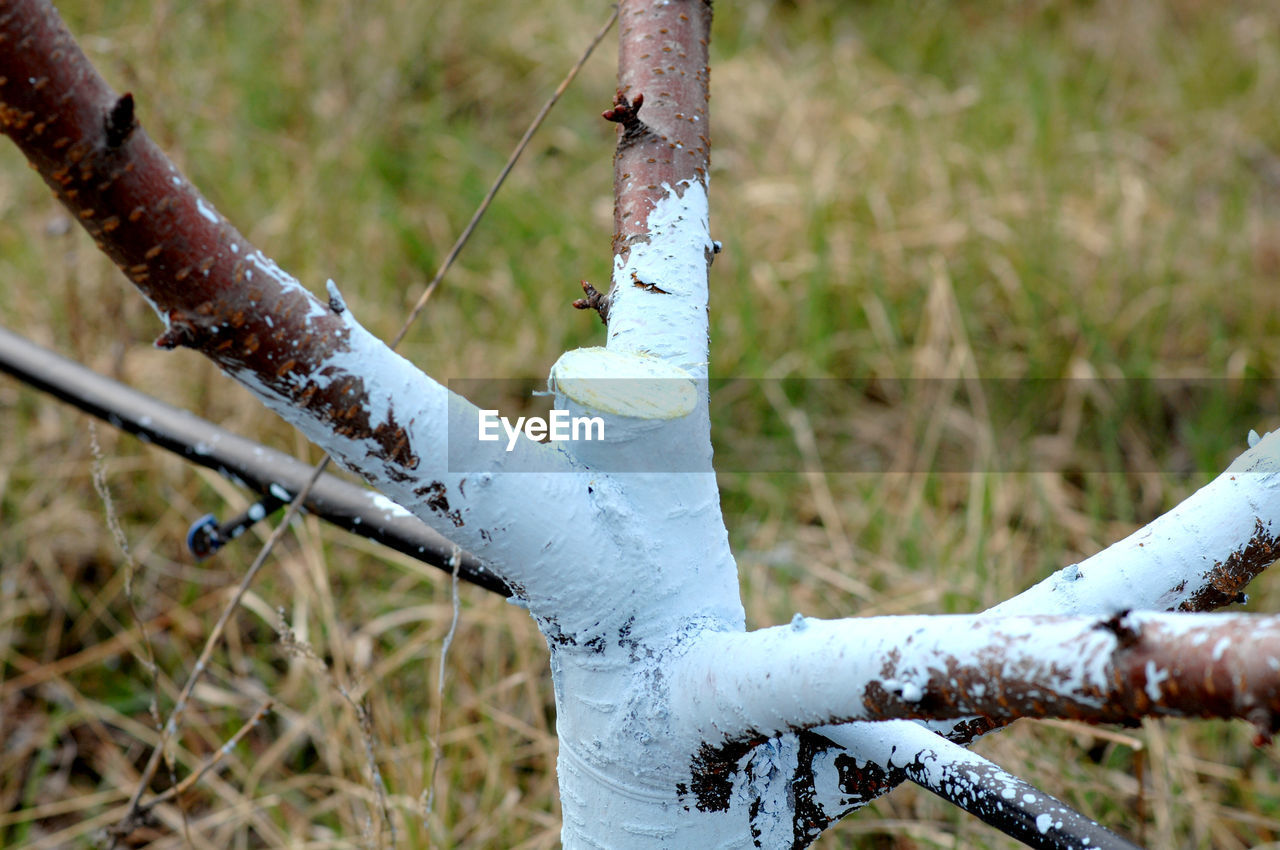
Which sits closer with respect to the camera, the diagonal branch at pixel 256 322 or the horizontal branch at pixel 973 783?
the diagonal branch at pixel 256 322

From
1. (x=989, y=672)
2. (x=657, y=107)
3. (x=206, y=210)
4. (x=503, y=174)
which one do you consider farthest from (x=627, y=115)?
(x=989, y=672)

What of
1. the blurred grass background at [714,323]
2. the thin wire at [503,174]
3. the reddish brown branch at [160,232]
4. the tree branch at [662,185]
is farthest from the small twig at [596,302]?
the blurred grass background at [714,323]

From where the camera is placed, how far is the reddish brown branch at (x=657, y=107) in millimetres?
653

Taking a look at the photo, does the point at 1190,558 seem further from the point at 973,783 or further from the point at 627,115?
the point at 627,115

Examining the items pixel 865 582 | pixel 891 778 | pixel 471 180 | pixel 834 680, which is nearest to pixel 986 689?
pixel 834 680

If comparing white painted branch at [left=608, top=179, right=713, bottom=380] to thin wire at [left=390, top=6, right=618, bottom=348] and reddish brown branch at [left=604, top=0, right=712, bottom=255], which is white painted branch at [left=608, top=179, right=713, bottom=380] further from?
thin wire at [left=390, top=6, right=618, bottom=348]

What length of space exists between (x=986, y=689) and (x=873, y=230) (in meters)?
1.96

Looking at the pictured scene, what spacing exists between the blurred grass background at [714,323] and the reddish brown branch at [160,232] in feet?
1.94

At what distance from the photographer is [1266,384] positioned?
1.97 m

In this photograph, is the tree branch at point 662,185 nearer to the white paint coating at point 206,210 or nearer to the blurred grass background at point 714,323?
the white paint coating at point 206,210

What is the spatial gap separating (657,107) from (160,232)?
377 millimetres

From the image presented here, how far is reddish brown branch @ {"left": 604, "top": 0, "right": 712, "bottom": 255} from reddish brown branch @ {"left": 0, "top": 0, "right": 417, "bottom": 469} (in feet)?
0.84

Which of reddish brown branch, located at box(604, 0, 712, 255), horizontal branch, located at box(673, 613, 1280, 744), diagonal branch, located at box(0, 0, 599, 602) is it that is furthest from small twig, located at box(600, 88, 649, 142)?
horizontal branch, located at box(673, 613, 1280, 744)

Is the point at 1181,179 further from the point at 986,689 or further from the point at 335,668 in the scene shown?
the point at 986,689
